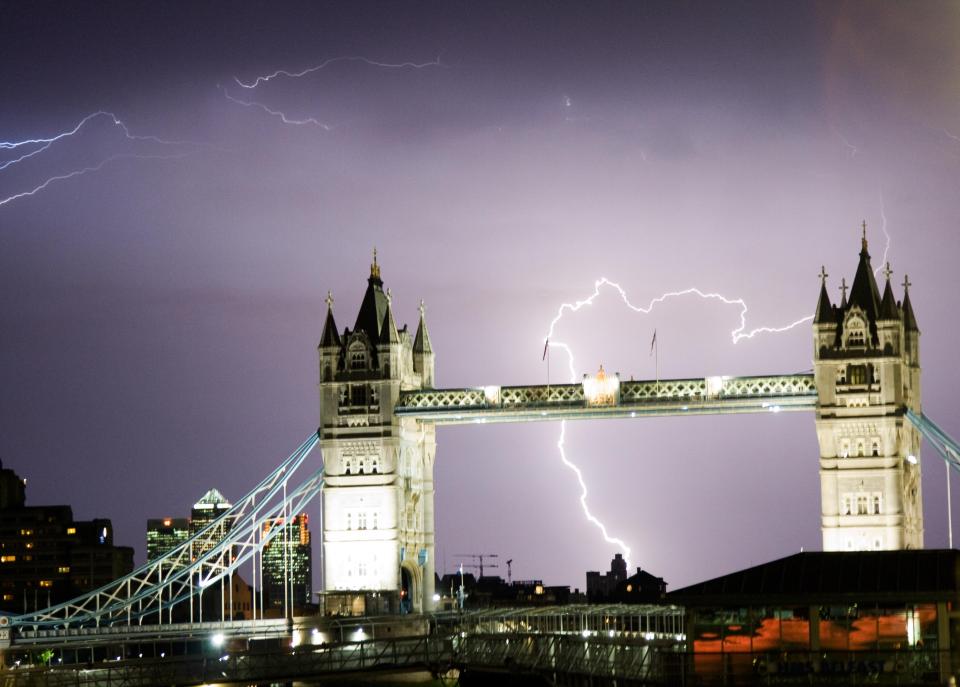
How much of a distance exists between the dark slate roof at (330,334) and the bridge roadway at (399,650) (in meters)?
16.2

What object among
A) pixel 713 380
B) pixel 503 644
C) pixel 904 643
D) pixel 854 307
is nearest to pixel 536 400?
pixel 713 380

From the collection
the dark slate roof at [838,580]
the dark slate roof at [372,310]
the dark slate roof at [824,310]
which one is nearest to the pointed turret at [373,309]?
the dark slate roof at [372,310]

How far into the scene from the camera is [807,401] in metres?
111

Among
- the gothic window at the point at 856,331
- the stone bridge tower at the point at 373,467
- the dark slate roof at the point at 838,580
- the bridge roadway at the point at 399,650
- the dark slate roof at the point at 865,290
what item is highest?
the dark slate roof at the point at 865,290

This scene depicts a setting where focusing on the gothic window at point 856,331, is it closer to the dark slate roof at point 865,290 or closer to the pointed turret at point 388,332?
the dark slate roof at point 865,290

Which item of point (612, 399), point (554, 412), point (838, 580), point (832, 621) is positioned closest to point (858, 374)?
point (612, 399)

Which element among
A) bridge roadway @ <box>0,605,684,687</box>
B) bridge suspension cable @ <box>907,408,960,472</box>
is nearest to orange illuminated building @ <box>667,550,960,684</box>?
bridge roadway @ <box>0,605,684,687</box>

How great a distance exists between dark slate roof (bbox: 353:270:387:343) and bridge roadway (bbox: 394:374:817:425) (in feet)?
14.4

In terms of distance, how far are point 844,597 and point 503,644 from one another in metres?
20.1

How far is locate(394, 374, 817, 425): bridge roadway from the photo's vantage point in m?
111

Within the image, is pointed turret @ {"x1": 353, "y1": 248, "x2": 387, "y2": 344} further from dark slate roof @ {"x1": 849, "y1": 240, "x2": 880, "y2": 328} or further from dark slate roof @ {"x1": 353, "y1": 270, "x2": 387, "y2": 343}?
dark slate roof @ {"x1": 849, "y1": 240, "x2": 880, "y2": 328}

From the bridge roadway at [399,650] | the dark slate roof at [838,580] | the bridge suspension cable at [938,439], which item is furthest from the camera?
the bridge suspension cable at [938,439]

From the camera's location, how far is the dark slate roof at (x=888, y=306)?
111 metres

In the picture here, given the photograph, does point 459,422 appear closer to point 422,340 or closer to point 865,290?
point 422,340
